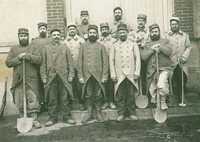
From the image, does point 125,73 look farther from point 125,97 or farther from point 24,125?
point 24,125

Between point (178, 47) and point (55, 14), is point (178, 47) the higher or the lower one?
the lower one

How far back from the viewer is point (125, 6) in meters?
13.7

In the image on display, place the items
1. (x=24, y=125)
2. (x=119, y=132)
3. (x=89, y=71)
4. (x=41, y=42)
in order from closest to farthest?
(x=119, y=132) < (x=24, y=125) < (x=89, y=71) < (x=41, y=42)

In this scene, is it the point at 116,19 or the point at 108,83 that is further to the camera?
the point at 116,19

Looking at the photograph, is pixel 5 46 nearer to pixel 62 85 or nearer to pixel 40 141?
pixel 62 85

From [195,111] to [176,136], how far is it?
1.99 m

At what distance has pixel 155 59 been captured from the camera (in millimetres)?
11469

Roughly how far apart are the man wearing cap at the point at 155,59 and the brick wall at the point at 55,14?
2.75 meters

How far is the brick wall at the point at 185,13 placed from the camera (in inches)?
535

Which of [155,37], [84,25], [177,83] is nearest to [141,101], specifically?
[177,83]

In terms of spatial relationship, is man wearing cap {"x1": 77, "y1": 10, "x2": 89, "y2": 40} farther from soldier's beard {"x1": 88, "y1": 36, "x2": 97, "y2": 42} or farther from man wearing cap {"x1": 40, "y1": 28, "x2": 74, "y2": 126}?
man wearing cap {"x1": 40, "y1": 28, "x2": 74, "y2": 126}

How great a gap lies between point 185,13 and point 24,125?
17.1 ft

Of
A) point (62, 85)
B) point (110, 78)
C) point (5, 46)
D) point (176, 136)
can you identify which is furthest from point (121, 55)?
point (5, 46)

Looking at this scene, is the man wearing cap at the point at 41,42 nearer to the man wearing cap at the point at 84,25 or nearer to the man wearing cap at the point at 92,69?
the man wearing cap at the point at 92,69
